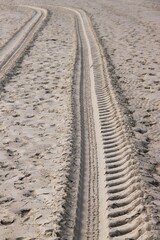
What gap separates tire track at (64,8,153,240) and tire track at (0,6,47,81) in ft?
10.3

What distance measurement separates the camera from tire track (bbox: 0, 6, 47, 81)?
1066 cm

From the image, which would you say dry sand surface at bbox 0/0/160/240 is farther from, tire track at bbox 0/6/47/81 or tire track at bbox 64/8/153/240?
tire track at bbox 0/6/47/81

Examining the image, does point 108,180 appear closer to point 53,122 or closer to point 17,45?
point 53,122

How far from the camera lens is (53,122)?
6941mm

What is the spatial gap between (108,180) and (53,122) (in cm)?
217

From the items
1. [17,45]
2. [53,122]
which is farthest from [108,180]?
[17,45]

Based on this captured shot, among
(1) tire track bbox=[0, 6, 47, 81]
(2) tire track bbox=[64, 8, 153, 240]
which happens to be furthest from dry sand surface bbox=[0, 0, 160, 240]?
(1) tire track bbox=[0, 6, 47, 81]

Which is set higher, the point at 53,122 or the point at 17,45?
the point at 17,45

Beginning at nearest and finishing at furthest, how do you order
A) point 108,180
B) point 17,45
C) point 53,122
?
point 108,180 < point 53,122 < point 17,45

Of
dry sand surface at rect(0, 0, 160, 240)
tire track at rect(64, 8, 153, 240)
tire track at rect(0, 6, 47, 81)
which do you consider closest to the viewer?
tire track at rect(64, 8, 153, 240)

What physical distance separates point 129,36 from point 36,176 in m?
10.7

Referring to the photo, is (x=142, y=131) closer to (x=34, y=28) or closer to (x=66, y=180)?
(x=66, y=180)

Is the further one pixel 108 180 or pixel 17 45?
pixel 17 45

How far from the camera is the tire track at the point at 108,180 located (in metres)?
4.16
